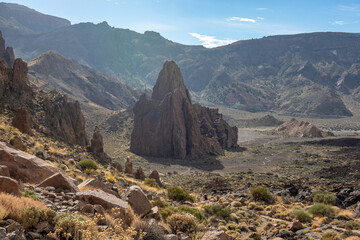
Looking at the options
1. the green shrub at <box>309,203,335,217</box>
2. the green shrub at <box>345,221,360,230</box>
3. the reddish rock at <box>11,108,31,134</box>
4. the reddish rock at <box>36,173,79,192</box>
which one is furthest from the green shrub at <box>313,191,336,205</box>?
the reddish rock at <box>11,108,31,134</box>

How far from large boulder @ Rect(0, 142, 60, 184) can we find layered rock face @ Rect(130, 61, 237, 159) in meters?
65.5

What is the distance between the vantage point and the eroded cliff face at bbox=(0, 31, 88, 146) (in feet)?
112

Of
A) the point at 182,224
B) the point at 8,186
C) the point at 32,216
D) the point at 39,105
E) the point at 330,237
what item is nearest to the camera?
the point at 32,216

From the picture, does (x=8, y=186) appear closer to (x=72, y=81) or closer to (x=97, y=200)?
(x=97, y=200)

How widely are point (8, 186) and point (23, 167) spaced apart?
358 cm

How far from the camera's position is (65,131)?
38.5m

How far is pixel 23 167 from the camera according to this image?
36.6ft

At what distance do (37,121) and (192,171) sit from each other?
35.9 m

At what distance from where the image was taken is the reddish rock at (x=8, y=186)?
779 centimetres

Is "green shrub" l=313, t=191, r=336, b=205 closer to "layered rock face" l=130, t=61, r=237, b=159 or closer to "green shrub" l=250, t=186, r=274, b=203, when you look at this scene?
"green shrub" l=250, t=186, r=274, b=203

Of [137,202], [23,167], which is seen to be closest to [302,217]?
[137,202]

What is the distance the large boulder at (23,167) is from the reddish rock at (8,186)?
2.85 m

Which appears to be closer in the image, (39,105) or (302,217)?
(302,217)

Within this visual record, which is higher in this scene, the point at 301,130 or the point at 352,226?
the point at 352,226
